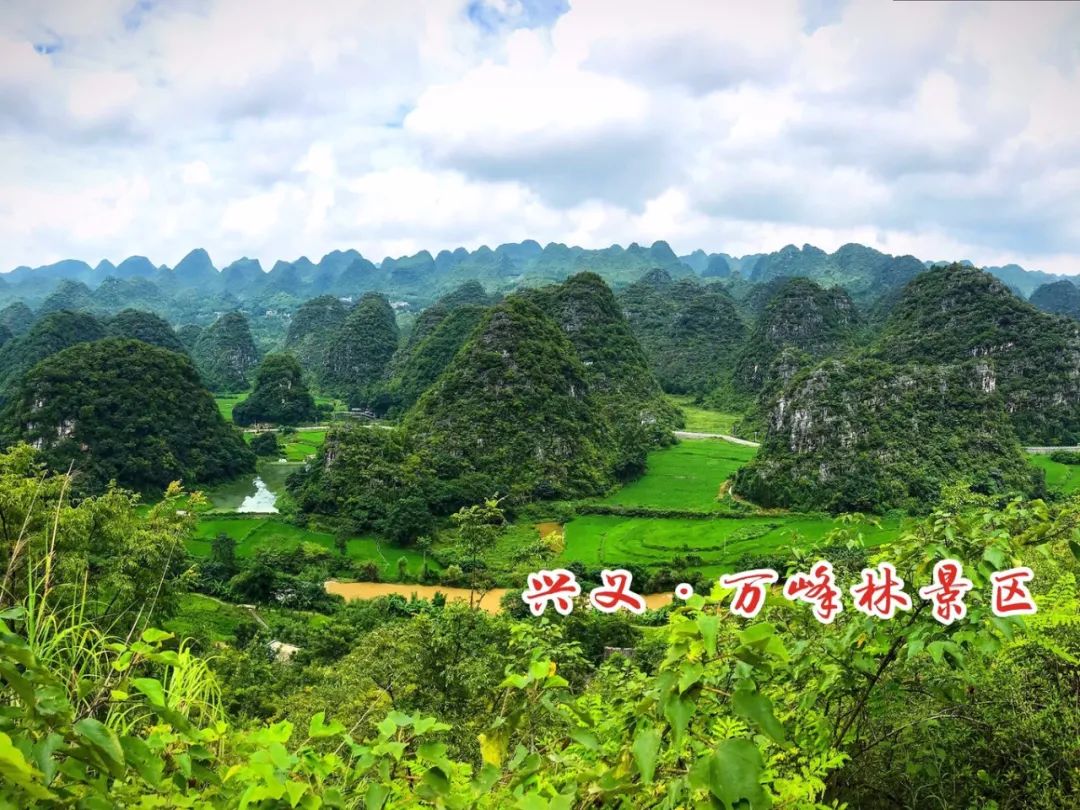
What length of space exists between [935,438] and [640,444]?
16636 millimetres

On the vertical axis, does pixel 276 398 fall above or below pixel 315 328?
below

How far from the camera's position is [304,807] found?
125 cm

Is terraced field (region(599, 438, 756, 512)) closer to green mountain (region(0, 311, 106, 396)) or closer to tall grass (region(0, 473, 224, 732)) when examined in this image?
tall grass (region(0, 473, 224, 732))

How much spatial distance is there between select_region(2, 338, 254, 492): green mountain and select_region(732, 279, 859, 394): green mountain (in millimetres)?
45289

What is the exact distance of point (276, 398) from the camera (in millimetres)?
56000

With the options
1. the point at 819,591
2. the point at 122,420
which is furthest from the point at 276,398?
the point at 819,591

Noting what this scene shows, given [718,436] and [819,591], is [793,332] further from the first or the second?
[819,591]

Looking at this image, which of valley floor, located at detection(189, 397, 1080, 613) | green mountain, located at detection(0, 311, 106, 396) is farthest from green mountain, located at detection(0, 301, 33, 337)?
valley floor, located at detection(189, 397, 1080, 613)

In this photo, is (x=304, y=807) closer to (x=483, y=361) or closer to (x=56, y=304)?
(x=483, y=361)

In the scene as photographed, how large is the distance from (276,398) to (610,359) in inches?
1176

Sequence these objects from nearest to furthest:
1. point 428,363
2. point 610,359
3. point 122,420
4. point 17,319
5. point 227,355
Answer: point 122,420 → point 610,359 → point 428,363 → point 227,355 → point 17,319

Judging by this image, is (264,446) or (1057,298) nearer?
(264,446)

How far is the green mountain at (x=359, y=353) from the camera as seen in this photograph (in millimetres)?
72562

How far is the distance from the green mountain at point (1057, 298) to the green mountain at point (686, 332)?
157 feet
